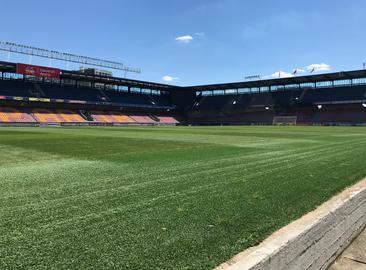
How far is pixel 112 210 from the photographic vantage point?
5.54m

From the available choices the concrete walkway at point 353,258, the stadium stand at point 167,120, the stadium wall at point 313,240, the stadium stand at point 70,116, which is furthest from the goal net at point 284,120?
the concrete walkway at point 353,258

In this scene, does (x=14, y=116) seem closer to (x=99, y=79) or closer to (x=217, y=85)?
(x=99, y=79)

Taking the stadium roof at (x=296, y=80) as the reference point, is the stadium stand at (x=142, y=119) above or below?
below

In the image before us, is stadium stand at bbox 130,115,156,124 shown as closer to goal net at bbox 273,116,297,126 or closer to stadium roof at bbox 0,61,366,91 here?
stadium roof at bbox 0,61,366,91

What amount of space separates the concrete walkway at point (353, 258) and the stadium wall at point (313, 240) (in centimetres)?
8

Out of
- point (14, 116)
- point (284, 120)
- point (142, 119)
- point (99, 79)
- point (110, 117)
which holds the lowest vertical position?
A: point (14, 116)

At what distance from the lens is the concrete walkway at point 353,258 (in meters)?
4.83

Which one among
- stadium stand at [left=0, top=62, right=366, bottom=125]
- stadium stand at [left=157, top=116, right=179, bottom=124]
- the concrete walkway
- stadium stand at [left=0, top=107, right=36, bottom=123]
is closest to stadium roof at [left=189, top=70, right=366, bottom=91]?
stadium stand at [left=0, top=62, right=366, bottom=125]

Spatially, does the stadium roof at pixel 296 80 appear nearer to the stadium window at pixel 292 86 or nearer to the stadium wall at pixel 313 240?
A: the stadium window at pixel 292 86

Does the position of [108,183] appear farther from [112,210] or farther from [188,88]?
[188,88]

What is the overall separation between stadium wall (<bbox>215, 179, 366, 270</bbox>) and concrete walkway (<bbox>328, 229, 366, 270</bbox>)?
8 centimetres

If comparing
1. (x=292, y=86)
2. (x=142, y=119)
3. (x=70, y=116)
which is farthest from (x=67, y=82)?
(x=292, y=86)

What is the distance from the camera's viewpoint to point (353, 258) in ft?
16.8

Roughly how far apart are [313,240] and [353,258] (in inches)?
35.3
